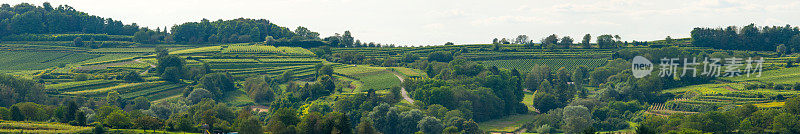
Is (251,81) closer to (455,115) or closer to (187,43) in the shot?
(455,115)

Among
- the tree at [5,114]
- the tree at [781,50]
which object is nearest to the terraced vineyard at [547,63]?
the tree at [781,50]

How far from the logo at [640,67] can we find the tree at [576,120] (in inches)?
1522

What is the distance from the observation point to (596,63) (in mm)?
159875

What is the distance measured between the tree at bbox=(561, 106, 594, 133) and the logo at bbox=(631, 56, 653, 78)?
38655 mm

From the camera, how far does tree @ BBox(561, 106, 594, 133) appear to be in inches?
3504

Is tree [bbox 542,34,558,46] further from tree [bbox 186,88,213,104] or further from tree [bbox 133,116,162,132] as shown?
tree [bbox 133,116,162,132]

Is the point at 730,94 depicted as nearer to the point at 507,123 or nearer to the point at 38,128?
the point at 507,123

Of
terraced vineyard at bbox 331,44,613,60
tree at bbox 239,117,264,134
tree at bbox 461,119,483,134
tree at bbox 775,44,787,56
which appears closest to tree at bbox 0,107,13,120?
tree at bbox 239,117,264,134

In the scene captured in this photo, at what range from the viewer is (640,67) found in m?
147

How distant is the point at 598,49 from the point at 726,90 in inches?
2438

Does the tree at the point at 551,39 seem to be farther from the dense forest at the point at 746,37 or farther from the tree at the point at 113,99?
the tree at the point at 113,99

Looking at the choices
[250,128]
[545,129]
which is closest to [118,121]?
[250,128]

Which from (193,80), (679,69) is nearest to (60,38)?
(193,80)

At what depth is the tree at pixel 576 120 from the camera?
3504 inches
